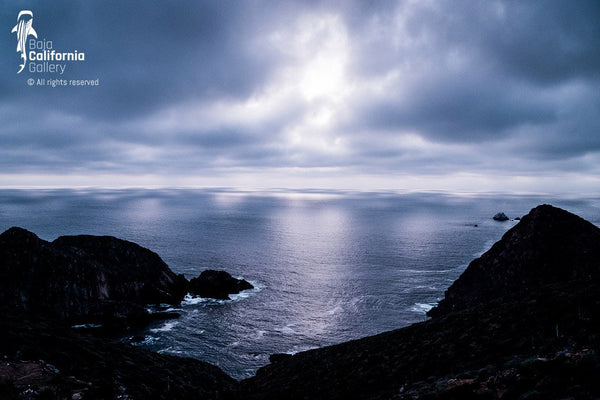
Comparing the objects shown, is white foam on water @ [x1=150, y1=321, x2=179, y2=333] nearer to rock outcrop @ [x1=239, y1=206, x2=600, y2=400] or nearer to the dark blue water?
the dark blue water

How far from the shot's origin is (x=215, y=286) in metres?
76.2

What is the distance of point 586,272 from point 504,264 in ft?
35.5

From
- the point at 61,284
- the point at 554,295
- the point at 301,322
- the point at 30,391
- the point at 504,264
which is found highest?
the point at 554,295

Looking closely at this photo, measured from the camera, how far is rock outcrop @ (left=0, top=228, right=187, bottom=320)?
5484 cm

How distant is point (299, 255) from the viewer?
11981 centimetres

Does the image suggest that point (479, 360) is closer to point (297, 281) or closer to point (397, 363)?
point (397, 363)

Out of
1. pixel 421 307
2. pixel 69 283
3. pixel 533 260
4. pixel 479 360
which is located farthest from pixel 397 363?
pixel 69 283

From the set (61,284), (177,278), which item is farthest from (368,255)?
(61,284)

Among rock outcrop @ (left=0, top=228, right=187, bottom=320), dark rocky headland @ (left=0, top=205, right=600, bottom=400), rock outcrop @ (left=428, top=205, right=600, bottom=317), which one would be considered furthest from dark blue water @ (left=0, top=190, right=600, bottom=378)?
dark rocky headland @ (left=0, top=205, right=600, bottom=400)

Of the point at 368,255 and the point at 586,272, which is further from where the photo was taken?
the point at 368,255

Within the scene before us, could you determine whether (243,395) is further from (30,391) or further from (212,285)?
(212,285)

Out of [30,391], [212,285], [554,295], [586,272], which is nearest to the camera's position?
[30,391]

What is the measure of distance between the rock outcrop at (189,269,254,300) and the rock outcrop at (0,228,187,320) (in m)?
4.33

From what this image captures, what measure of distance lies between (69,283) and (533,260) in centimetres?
8335
